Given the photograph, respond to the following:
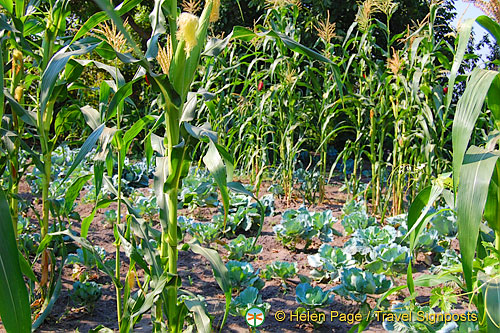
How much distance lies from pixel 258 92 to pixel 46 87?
354 cm

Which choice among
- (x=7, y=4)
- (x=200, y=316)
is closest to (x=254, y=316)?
(x=200, y=316)

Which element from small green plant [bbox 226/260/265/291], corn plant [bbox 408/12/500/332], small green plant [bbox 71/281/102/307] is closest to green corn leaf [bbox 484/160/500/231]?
corn plant [bbox 408/12/500/332]

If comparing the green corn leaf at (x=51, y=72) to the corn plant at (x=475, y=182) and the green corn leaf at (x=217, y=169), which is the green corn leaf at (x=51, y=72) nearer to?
the green corn leaf at (x=217, y=169)

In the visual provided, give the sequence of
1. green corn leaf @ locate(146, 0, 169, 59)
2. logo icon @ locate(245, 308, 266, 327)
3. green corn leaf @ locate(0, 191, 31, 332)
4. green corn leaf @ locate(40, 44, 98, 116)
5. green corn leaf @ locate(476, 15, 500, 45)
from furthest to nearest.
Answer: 1. logo icon @ locate(245, 308, 266, 327)
2. green corn leaf @ locate(146, 0, 169, 59)
3. green corn leaf @ locate(40, 44, 98, 116)
4. green corn leaf @ locate(476, 15, 500, 45)
5. green corn leaf @ locate(0, 191, 31, 332)

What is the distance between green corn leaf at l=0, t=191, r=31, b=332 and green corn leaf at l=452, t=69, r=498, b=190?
938mm

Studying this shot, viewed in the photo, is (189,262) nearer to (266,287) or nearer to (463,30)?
(266,287)

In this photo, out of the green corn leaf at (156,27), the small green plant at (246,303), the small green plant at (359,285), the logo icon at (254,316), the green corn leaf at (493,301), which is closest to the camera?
the green corn leaf at (493,301)

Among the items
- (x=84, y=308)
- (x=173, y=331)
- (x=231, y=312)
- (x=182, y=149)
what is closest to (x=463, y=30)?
(x=182, y=149)

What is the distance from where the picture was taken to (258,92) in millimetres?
4859

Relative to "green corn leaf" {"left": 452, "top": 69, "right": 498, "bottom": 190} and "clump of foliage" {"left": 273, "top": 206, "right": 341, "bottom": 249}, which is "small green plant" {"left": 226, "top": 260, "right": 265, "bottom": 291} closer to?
"clump of foliage" {"left": 273, "top": 206, "right": 341, "bottom": 249}

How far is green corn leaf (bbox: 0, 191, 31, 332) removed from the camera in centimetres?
72

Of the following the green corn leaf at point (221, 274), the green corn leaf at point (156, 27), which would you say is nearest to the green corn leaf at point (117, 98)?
the green corn leaf at point (156, 27)

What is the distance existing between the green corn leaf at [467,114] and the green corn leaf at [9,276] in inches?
36.9

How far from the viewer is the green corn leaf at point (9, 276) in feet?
2.37
